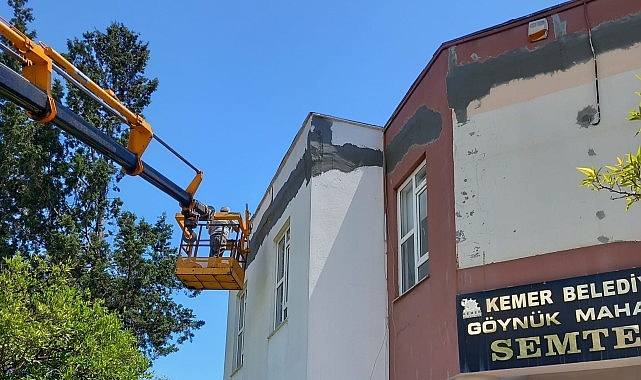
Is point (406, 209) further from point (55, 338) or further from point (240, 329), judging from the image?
point (55, 338)

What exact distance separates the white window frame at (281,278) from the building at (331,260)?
2 cm

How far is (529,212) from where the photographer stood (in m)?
9.24

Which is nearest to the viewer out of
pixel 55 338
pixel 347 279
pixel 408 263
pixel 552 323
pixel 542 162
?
pixel 552 323

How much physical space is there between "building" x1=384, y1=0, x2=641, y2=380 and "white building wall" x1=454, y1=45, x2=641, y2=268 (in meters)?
0.02

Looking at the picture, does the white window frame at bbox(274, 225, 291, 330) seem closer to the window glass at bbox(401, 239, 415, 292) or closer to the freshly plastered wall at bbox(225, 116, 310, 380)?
the freshly plastered wall at bbox(225, 116, 310, 380)

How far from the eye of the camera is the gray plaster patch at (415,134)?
1091 cm

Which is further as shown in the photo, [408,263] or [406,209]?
[406,209]

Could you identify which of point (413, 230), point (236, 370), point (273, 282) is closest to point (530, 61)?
point (413, 230)

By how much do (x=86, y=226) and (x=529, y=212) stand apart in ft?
83.9

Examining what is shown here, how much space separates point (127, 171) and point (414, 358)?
31.6 feet

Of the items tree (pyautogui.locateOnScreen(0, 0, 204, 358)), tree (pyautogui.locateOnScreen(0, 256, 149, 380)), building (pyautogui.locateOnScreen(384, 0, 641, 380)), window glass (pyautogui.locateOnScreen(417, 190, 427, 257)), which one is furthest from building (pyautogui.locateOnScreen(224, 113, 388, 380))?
tree (pyautogui.locateOnScreen(0, 0, 204, 358))

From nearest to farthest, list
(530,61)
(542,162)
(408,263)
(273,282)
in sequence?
1. (542,162)
2. (530,61)
3. (408,263)
4. (273,282)

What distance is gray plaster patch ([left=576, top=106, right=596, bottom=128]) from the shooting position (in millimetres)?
9180

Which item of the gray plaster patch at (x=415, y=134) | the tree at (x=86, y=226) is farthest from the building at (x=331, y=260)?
the tree at (x=86, y=226)
